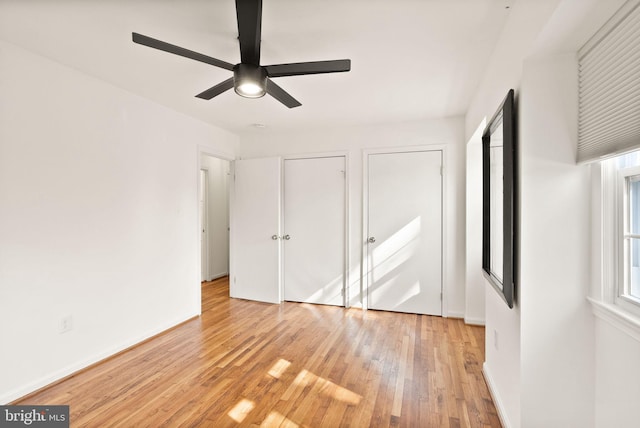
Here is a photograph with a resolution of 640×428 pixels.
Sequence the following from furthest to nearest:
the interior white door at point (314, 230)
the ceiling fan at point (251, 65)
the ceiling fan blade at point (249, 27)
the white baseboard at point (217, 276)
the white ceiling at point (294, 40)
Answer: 1. the white baseboard at point (217, 276)
2. the interior white door at point (314, 230)
3. the white ceiling at point (294, 40)
4. the ceiling fan at point (251, 65)
5. the ceiling fan blade at point (249, 27)

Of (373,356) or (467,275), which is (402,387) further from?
(467,275)

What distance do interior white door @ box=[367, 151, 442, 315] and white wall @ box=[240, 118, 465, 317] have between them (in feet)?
0.40

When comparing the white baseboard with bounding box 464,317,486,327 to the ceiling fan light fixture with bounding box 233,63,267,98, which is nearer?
the ceiling fan light fixture with bounding box 233,63,267,98

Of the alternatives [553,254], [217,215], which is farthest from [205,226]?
[553,254]

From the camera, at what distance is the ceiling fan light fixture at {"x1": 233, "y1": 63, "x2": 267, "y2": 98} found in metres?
1.81

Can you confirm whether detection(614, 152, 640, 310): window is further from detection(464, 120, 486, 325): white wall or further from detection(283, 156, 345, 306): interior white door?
detection(283, 156, 345, 306): interior white door

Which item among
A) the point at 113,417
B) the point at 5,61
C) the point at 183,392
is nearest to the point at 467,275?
the point at 183,392

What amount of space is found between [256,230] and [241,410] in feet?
8.76

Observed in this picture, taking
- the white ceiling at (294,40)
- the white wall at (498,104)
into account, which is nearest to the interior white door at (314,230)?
the white ceiling at (294,40)

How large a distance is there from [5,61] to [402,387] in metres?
3.49

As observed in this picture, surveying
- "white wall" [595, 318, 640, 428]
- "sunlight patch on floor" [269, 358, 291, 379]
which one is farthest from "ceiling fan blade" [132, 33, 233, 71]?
"white wall" [595, 318, 640, 428]

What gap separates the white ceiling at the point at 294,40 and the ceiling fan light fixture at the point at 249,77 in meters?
0.28

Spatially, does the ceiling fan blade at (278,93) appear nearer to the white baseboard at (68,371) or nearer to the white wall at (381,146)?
the white wall at (381,146)

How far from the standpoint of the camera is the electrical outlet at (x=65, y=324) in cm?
235
